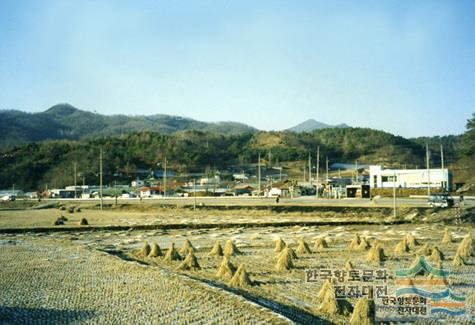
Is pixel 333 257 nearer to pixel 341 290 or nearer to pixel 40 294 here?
pixel 341 290

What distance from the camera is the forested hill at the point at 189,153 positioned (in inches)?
5162

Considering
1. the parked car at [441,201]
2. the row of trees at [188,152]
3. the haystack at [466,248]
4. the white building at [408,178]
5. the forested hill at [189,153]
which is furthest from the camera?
the forested hill at [189,153]

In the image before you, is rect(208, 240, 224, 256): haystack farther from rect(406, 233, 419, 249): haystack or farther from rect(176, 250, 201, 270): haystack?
rect(406, 233, 419, 249): haystack

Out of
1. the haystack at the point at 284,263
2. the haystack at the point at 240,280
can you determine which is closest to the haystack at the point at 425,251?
the haystack at the point at 284,263

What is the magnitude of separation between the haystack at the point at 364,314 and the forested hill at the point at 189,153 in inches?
4686

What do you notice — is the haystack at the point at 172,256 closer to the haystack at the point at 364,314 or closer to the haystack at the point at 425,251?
the haystack at the point at 425,251

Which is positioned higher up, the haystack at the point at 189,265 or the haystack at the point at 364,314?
the haystack at the point at 364,314

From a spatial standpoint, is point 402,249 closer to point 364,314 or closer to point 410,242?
point 410,242

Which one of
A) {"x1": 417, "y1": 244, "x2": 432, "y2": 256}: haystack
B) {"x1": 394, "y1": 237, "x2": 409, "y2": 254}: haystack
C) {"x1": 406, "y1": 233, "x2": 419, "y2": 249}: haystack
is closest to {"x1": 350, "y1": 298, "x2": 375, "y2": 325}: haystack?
{"x1": 417, "y1": 244, "x2": 432, "y2": 256}: haystack

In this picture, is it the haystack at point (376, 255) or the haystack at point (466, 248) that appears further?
the haystack at point (466, 248)

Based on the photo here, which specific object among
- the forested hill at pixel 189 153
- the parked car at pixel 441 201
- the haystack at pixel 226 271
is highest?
the forested hill at pixel 189 153

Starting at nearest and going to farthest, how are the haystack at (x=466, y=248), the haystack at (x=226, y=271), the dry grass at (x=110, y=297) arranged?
1. the dry grass at (x=110, y=297)
2. the haystack at (x=226, y=271)
3. the haystack at (x=466, y=248)

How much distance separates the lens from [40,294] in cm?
1298

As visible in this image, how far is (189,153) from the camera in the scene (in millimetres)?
155250
